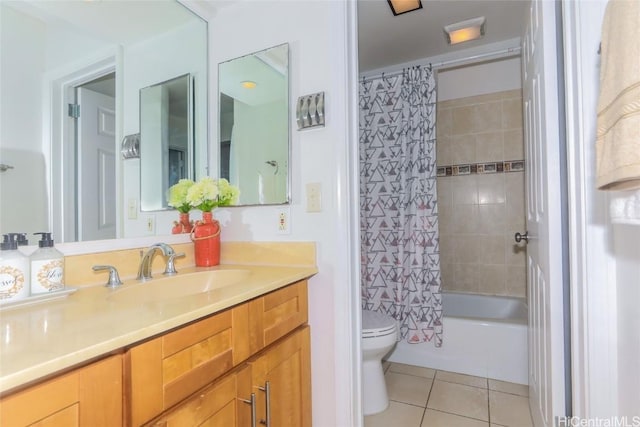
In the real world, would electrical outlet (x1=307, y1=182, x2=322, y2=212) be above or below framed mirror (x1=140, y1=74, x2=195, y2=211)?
below

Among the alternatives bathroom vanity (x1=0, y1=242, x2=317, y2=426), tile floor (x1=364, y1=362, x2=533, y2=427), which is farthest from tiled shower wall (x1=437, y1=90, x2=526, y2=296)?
bathroom vanity (x1=0, y1=242, x2=317, y2=426)

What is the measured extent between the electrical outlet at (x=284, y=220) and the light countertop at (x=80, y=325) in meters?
0.43

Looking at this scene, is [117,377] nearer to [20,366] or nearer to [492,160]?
[20,366]

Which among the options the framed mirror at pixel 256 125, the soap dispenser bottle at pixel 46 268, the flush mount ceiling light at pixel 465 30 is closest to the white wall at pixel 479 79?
the flush mount ceiling light at pixel 465 30

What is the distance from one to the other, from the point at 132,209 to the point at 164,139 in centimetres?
39

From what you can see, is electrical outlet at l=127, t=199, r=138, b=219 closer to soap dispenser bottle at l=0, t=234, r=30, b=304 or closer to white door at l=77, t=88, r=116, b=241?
white door at l=77, t=88, r=116, b=241

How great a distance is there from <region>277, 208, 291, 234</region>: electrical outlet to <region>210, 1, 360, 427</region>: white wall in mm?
19

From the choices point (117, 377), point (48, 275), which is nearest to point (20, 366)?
point (117, 377)

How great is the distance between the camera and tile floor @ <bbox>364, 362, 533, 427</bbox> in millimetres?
1643

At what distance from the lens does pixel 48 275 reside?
2.94 ft

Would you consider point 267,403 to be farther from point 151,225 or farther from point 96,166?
point 96,166

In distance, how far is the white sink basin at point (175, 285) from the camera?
107 cm

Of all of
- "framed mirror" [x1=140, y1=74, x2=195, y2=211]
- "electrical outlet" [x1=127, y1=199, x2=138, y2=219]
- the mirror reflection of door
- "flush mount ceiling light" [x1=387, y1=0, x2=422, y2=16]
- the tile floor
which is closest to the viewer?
the mirror reflection of door

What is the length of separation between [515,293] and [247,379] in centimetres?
241
